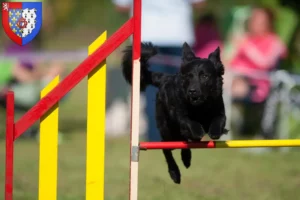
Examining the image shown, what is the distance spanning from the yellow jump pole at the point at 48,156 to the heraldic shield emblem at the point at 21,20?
0.33 meters

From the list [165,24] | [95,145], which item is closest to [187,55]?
[95,145]

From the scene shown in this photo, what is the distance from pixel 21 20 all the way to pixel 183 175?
3.70m

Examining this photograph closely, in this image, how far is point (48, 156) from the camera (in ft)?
14.7

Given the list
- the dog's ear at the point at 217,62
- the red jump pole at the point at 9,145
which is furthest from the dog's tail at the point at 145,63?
the red jump pole at the point at 9,145

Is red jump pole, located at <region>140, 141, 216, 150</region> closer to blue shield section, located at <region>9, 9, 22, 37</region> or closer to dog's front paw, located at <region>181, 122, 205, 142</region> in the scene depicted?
dog's front paw, located at <region>181, 122, 205, 142</region>

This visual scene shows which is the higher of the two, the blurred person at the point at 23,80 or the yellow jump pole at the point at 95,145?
the blurred person at the point at 23,80

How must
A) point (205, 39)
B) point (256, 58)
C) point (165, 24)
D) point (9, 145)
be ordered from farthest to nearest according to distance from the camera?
point (205, 39), point (256, 58), point (165, 24), point (9, 145)

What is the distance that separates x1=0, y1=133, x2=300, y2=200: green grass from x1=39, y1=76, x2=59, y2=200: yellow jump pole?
192 cm

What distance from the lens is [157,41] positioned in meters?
9.54

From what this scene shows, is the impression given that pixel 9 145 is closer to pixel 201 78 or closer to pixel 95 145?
pixel 95 145

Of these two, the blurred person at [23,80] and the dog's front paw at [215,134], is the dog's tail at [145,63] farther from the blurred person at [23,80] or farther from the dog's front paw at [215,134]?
the blurred person at [23,80]

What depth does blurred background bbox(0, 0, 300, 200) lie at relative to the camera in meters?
7.39

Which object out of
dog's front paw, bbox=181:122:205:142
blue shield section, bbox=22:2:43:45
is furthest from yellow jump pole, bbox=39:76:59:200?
Result: dog's front paw, bbox=181:122:205:142

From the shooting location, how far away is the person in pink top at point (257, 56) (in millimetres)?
10016
